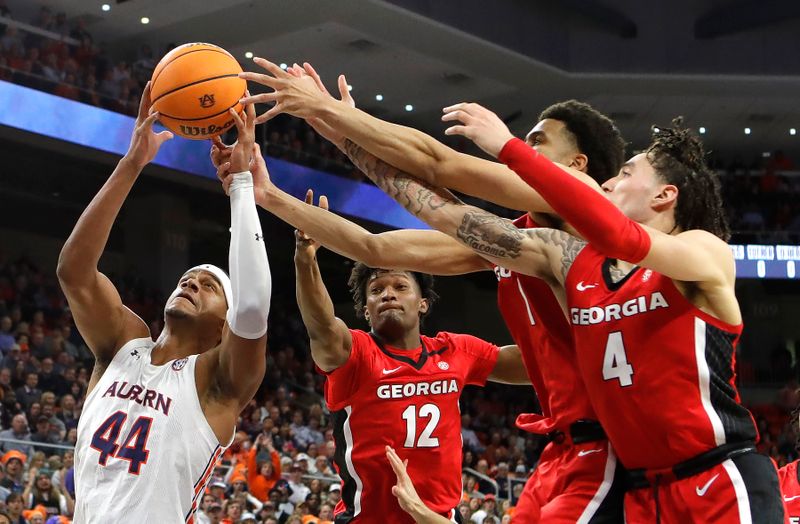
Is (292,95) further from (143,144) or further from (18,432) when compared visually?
(18,432)

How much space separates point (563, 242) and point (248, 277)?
1.18 meters

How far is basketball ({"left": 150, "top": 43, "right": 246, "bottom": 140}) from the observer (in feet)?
15.4

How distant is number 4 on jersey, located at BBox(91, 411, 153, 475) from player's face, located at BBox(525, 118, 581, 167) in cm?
190

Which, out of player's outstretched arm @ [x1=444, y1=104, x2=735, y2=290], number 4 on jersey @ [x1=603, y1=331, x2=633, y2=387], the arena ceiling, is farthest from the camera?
the arena ceiling

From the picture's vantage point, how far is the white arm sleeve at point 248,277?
13.9 ft

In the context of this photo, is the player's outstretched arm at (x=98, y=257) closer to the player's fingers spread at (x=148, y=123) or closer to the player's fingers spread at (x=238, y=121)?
the player's fingers spread at (x=148, y=123)

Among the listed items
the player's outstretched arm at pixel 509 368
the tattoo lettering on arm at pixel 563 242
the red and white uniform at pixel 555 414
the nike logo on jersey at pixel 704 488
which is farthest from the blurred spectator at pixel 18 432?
the nike logo on jersey at pixel 704 488

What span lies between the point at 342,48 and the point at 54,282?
7147mm

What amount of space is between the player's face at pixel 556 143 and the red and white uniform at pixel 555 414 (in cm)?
51

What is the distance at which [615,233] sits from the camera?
11.2ft

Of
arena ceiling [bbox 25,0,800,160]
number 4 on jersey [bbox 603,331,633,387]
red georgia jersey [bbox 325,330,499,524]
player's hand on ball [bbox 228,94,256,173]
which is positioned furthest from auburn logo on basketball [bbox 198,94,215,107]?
arena ceiling [bbox 25,0,800,160]

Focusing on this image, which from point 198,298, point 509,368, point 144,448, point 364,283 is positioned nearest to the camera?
point 144,448

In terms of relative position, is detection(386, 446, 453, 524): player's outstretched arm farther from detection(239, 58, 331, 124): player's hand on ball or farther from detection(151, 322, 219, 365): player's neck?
detection(239, 58, 331, 124): player's hand on ball

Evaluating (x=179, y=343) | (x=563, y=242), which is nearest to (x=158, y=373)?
(x=179, y=343)
